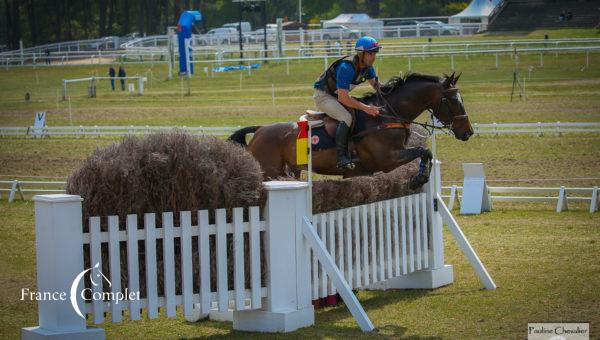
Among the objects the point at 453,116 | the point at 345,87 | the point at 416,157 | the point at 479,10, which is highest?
the point at 479,10

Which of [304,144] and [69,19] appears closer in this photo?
[304,144]

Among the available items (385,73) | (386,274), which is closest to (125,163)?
(386,274)

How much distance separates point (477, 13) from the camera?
2862 inches

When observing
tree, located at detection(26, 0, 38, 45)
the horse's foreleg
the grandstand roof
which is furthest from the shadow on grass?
tree, located at detection(26, 0, 38, 45)

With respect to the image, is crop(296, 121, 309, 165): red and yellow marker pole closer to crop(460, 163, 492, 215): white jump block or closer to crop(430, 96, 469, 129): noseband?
crop(430, 96, 469, 129): noseband

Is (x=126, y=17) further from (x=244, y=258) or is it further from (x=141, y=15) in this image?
(x=244, y=258)

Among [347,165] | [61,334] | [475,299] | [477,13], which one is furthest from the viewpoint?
[477,13]

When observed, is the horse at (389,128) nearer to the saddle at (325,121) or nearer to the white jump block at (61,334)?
the saddle at (325,121)

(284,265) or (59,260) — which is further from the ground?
(59,260)

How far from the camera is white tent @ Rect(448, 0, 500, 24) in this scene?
2815 inches

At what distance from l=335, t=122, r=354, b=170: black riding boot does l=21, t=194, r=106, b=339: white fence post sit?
4824mm

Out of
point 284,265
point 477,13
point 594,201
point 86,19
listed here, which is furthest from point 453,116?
point 86,19

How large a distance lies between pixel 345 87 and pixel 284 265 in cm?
341

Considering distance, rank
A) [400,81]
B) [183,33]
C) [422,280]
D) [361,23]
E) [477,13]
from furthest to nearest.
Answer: [361,23] < [477,13] < [183,33] < [400,81] < [422,280]
